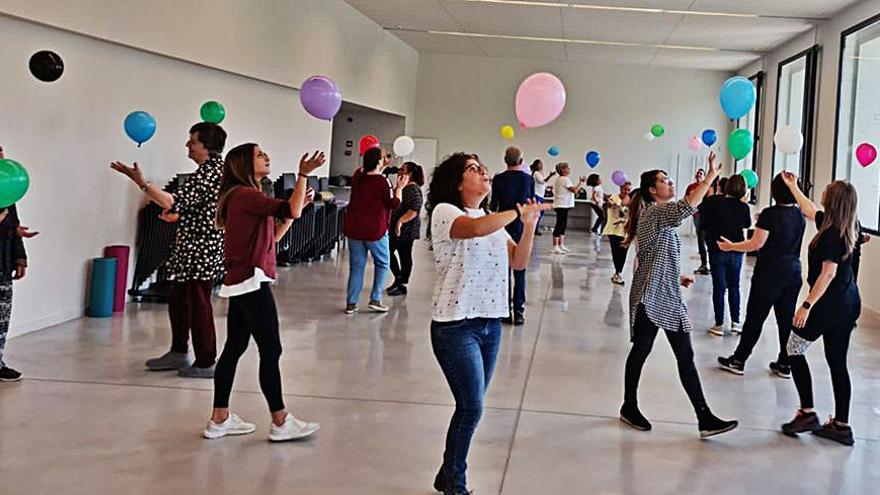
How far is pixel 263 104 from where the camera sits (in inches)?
419

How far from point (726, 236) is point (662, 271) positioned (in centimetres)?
337

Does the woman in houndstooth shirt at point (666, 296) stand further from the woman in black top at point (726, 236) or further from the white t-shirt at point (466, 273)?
the woman in black top at point (726, 236)

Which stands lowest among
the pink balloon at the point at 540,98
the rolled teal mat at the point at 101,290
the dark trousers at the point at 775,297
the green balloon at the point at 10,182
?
the rolled teal mat at the point at 101,290

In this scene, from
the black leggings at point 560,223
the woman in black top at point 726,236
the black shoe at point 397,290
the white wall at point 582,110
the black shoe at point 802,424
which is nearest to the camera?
the black shoe at point 802,424

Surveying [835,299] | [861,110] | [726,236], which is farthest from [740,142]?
[861,110]

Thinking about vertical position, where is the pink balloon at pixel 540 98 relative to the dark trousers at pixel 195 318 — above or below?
above

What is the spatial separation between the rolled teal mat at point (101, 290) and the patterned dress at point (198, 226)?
2113 millimetres

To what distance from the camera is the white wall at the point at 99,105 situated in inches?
244

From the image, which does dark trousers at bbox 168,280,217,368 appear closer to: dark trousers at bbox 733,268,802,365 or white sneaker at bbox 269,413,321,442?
white sneaker at bbox 269,413,321,442

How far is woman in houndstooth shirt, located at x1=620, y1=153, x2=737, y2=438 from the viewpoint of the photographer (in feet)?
14.8

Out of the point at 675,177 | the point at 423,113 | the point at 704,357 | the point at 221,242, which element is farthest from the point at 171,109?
the point at 675,177

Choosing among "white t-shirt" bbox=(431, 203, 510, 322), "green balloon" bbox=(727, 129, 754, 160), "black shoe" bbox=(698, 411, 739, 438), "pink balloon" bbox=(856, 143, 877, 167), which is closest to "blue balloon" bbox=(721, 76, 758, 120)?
"green balloon" bbox=(727, 129, 754, 160)

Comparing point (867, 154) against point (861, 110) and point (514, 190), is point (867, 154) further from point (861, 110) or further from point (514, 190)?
point (514, 190)

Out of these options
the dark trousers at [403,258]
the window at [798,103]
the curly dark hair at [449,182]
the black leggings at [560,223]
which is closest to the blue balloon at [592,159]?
the black leggings at [560,223]
